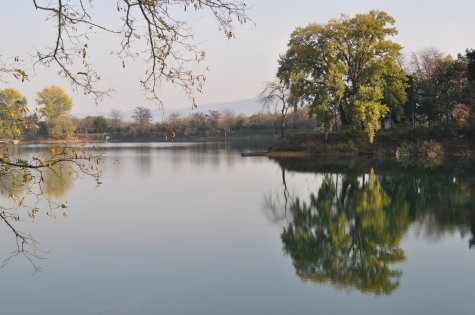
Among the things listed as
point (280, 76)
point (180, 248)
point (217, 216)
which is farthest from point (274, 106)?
point (180, 248)

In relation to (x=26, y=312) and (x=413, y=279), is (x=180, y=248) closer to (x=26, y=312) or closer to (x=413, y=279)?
(x=26, y=312)

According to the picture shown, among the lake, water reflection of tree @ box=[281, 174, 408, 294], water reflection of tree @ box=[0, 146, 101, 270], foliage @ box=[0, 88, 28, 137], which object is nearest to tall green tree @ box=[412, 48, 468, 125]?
the lake

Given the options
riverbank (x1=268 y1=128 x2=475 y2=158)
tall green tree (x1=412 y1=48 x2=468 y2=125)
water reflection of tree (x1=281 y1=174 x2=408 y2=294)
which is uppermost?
tall green tree (x1=412 y1=48 x2=468 y2=125)

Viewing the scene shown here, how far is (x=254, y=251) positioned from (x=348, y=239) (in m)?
2.80

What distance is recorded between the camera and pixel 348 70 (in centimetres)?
3878

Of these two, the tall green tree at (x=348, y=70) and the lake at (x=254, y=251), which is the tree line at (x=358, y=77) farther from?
the lake at (x=254, y=251)

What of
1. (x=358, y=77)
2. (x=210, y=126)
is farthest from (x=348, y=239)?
(x=210, y=126)

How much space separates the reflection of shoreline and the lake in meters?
0.05

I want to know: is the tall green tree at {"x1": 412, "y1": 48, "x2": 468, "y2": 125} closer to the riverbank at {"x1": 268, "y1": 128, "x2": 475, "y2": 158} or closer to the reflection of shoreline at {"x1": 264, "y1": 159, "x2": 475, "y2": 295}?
the riverbank at {"x1": 268, "y1": 128, "x2": 475, "y2": 158}

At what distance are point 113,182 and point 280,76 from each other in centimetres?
1881

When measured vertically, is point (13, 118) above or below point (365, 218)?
above

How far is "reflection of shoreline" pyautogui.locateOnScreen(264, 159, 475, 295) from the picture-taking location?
10.6m

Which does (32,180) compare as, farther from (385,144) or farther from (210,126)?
(210,126)

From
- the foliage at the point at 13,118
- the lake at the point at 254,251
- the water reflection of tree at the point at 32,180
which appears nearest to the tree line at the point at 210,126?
the water reflection of tree at the point at 32,180
